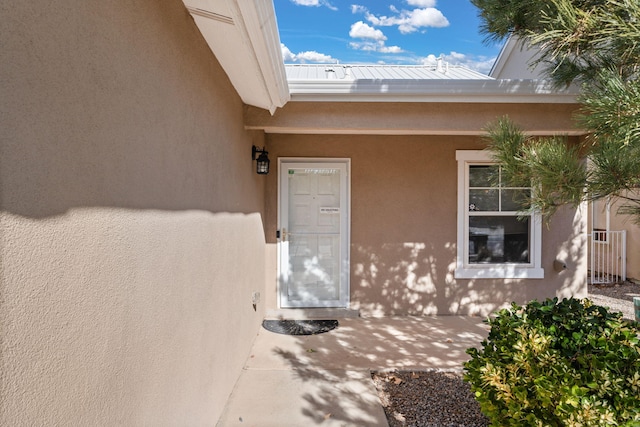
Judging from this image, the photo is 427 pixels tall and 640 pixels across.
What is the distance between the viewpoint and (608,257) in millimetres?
8648

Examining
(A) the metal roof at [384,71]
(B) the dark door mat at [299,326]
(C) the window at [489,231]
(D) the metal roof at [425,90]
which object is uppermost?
(A) the metal roof at [384,71]

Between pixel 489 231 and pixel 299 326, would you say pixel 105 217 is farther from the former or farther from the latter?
pixel 489 231

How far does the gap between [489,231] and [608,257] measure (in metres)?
5.21

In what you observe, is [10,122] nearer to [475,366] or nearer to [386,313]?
[475,366]

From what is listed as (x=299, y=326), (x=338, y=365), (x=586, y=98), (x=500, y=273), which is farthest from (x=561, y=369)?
(x=500, y=273)

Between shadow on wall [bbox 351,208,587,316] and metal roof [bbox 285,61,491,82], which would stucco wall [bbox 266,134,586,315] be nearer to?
shadow on wall [bbox 351,208,587,316]

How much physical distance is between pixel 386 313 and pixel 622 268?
635 centimetres

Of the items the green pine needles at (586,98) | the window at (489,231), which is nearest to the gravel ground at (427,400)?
the green pine needles at (586,98)

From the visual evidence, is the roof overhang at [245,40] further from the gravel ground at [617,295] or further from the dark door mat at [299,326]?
the gravel ground at [617,295]

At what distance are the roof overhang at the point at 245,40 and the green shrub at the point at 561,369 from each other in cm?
241

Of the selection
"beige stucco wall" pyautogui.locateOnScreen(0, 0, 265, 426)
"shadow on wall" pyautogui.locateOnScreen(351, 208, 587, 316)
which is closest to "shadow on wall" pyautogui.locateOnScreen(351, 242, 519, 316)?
"shadow on wall" pyautogui.locateOnScreen(351, 208, 587, 316)

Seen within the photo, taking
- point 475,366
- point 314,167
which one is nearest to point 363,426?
point 475,366

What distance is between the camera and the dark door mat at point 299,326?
481 centimetres

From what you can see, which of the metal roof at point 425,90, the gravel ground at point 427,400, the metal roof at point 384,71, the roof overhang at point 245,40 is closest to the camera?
the roof overhang at point 245,40
